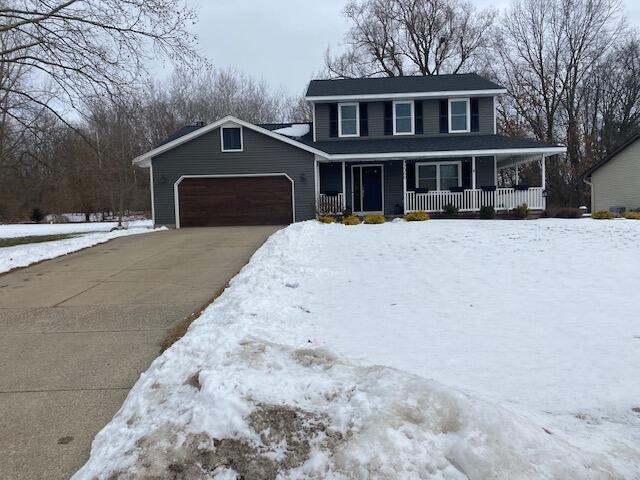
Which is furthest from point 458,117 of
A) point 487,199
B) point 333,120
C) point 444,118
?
point 333,120

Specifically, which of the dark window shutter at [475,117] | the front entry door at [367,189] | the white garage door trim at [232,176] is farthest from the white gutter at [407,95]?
the white garage door trim at [232,176]

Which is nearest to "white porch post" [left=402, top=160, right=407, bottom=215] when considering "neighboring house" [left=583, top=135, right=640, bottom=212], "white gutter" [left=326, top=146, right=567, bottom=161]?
"white gutter" [left=326, top=146, right=567, bottom=161]

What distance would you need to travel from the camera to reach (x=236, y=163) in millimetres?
20109

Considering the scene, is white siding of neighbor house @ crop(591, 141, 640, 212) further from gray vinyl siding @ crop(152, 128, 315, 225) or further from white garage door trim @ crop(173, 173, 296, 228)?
white garage door trim @ crop(173, 173, 296, 228)

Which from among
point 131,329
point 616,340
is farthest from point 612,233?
point 131,329

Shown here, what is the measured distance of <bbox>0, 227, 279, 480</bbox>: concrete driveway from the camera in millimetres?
3350

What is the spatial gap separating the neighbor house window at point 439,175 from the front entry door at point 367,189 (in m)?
1.72

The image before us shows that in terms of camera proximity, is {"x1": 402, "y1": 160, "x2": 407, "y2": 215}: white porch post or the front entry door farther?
the front entry door

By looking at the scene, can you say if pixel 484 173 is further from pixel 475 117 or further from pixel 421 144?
pixel 421 144

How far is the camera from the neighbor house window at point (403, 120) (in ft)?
72.6

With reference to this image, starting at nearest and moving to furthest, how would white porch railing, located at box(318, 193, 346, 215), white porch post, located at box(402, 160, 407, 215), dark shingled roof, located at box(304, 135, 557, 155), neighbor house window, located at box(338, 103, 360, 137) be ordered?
dark shingled roof, located at box(304, 135, 557, 155) < white porch railing, located at box(318, 193, 346, 215) < white porch post, located at box(402, 160, 407, 215) < neighbor house window, located at box(338, 103, 360, 137)

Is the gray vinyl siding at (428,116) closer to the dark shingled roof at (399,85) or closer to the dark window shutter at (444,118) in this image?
the dark window shutter at (444,118)

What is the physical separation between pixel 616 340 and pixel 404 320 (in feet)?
7.08

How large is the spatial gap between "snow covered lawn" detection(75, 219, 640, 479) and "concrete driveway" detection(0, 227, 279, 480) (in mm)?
362
